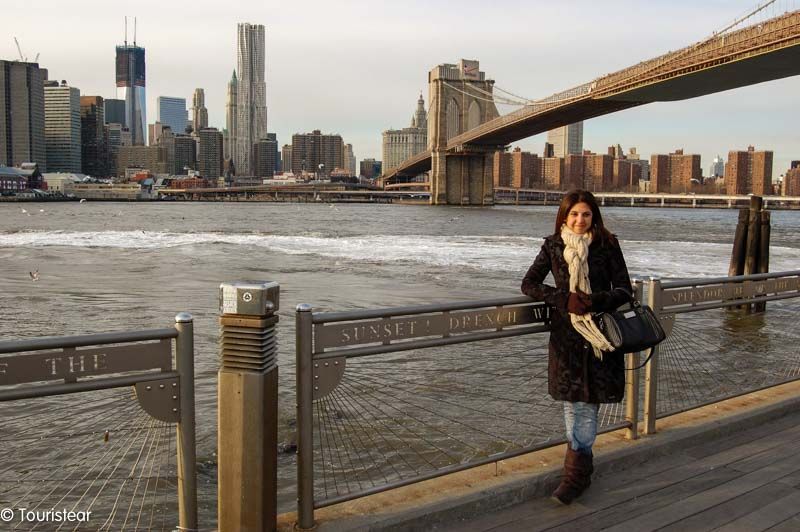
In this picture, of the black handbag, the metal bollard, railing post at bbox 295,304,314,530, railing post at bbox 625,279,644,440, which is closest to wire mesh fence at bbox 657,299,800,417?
railing post at bbox 625,279,644,440

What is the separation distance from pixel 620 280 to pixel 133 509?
3.42 metres

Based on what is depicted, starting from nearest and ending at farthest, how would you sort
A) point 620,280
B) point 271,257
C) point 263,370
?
point 263,370, point 620,280, point 271,257

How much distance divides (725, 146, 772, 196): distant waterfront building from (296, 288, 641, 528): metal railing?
176 m

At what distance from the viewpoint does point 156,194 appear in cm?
17462

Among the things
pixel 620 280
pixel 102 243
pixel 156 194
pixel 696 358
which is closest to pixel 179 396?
pixel 620 280

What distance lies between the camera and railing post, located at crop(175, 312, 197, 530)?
10.0 feet

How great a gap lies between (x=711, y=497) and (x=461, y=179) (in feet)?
332

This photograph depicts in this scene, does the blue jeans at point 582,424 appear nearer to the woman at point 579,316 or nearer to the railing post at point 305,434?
the woman at point 579,316

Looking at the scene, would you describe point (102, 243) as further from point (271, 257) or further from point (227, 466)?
point (227, 466)

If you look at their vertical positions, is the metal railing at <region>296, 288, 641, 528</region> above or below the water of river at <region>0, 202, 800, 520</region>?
above

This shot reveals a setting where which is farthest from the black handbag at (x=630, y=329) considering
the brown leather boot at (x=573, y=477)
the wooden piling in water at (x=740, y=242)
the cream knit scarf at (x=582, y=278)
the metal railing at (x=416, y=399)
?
the wooden piling in water at (x=740, y=242)

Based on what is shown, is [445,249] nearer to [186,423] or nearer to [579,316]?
[579,316]

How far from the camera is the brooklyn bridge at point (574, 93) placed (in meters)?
43.3

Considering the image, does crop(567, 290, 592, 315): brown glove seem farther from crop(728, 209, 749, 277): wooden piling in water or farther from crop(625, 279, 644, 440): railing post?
crop(728, 209, 749, 277): wooden piling in water
